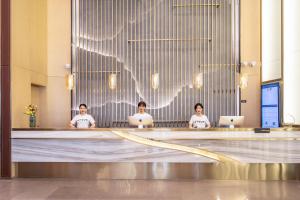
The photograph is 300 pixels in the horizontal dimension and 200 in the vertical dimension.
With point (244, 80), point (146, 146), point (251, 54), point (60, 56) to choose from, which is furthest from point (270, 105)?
point (60, 56)

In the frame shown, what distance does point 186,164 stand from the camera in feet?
21.4

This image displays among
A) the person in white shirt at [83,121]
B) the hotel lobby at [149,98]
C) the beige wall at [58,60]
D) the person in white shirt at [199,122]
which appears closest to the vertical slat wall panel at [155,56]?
the hotel lobby at [149,98]

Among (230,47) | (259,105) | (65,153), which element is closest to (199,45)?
(230,47)

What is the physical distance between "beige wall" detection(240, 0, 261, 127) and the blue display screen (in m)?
0.20

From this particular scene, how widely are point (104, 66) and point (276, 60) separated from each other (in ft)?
12.6

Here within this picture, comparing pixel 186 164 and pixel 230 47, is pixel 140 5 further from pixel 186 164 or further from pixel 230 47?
pixel 186 164

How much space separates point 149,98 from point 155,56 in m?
0.99

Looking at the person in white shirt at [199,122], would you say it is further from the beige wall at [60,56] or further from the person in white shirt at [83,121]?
the person in white shirt at [83,121]

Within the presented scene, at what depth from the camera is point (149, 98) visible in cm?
884

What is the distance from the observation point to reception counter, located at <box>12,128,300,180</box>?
6.45 meters

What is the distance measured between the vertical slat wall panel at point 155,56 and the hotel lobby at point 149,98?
0.02m

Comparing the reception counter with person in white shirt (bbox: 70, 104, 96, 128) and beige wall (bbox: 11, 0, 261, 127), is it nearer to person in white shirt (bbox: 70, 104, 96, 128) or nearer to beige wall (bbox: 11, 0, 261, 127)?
person in white shirt (bbox: 70, 104, 96, 128)

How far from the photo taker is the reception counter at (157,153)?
6453mm

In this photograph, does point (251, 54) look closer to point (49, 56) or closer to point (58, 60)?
point (58, 60)
